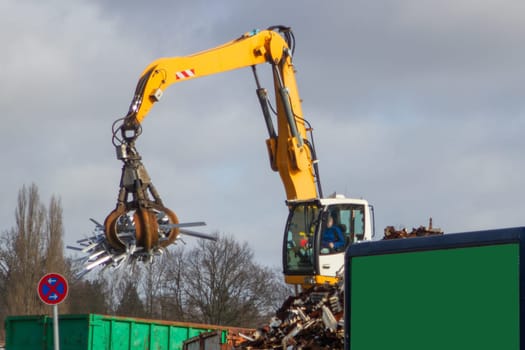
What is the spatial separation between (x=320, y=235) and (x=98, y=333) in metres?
4.54

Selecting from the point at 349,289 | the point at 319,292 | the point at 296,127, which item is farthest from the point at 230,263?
the point at 349,289

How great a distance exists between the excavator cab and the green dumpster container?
1.98 meters

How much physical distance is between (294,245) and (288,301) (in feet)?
4.96

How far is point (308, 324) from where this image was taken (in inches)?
628

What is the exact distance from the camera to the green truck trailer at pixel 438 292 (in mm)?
6773

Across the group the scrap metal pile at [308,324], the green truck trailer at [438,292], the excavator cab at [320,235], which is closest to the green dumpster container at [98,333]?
the scrap metal pile at [308,324]

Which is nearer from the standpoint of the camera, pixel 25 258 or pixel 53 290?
pixel 53 290

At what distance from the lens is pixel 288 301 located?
17.6 m

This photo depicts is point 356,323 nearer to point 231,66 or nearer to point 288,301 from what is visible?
point 288,301

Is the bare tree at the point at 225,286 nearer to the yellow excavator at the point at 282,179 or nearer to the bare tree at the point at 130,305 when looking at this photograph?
the bare tree at the point at 130,305

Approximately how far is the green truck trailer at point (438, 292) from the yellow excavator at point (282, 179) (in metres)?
8.23

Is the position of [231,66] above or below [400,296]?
above

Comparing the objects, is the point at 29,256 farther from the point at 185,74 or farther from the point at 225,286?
the point at 185,74

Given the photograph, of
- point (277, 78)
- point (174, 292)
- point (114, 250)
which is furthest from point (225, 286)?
Result: point (114, 250)
